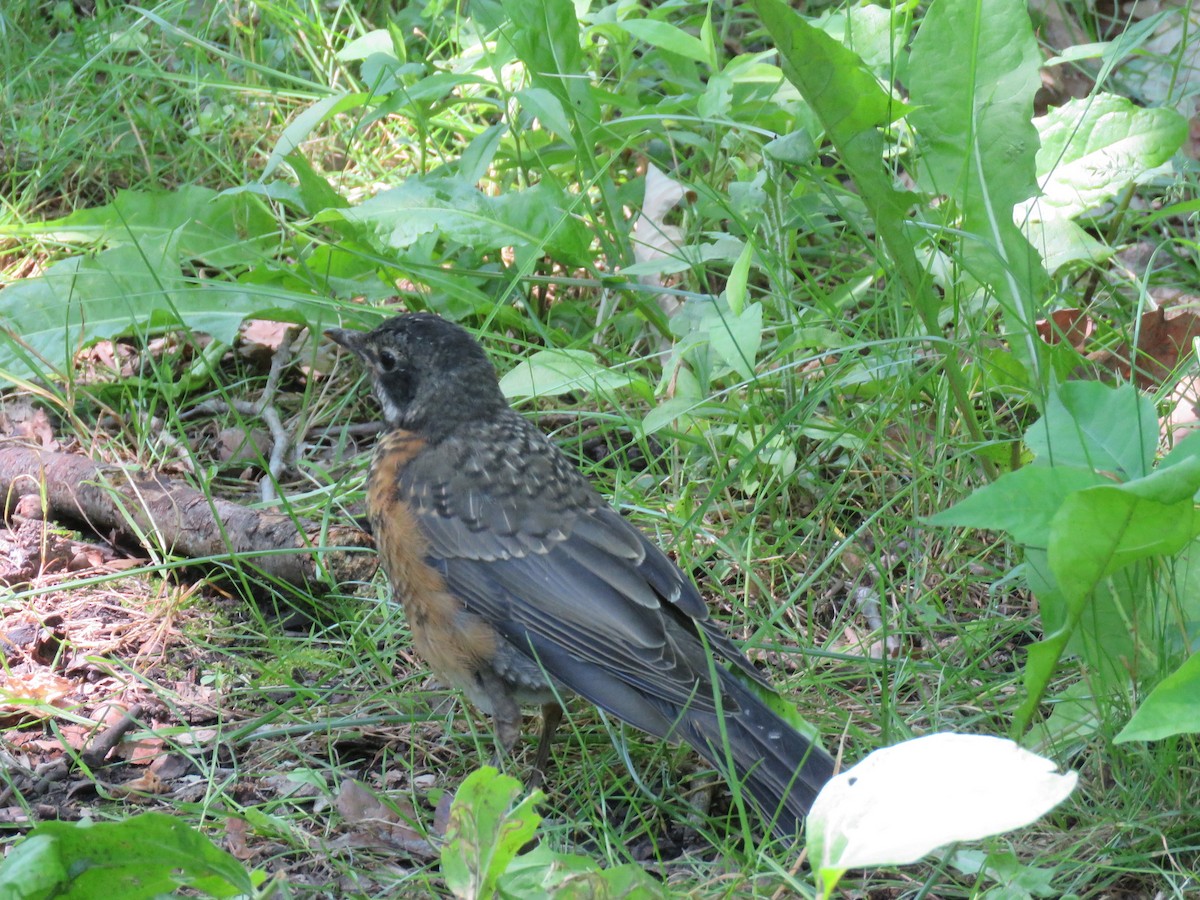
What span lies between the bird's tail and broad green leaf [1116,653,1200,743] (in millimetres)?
783

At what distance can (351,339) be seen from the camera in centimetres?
427

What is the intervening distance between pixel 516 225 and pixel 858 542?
66.6 inches

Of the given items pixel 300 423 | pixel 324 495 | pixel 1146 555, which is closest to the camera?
pixel 1146 555

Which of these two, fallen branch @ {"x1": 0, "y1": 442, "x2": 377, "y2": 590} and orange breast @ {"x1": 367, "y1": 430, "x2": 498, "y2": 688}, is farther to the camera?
fallen branch @ {"x1": 0, "y1": 442, "x2": 377, "y2": 590}

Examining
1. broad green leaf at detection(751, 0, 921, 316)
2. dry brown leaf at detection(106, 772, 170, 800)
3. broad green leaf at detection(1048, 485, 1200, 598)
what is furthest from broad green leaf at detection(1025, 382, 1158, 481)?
dry brown leaf at detection(106, 772, 170, 800)

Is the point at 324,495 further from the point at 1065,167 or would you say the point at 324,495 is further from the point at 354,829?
the point at 1065,167

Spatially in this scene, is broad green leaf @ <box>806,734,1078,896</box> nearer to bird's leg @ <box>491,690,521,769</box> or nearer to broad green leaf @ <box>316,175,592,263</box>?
bird's leg @ <box>491,690,521,769</box>

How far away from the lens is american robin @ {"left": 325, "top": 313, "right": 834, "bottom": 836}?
3.20 m

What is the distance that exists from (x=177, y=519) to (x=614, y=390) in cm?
152

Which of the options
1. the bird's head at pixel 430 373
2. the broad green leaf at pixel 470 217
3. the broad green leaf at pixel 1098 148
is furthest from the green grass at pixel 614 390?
the bird's head at pixel 430 373

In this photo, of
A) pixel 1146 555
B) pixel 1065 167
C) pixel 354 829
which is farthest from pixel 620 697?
pixel 1065 167

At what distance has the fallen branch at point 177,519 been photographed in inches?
163

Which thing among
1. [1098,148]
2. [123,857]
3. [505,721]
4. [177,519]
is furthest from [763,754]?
[1098,148]

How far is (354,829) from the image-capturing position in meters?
3.21
